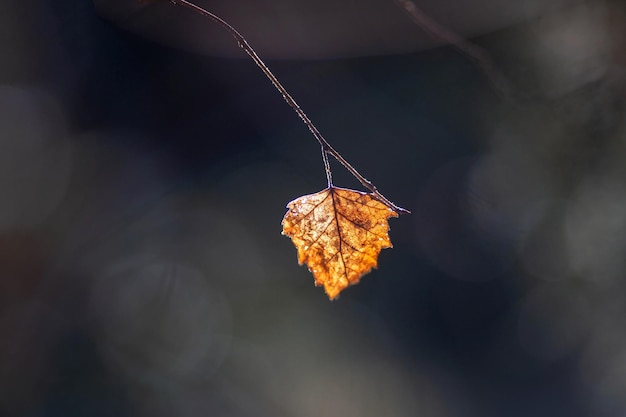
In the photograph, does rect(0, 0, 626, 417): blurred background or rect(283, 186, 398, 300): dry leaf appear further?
rect(0, 0, 626, 417): blurred background

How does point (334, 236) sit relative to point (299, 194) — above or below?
below

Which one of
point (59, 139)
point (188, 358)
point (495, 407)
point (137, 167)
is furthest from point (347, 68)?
point (495, 407)

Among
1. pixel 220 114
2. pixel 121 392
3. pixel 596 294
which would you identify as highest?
pixel 220 114

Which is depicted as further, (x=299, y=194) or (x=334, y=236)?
(x=299, y=194)

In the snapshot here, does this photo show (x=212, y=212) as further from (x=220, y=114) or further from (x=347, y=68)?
(x=347, y=68)
